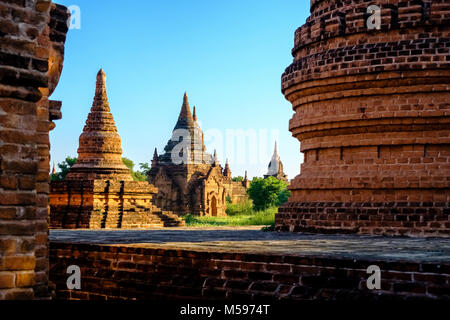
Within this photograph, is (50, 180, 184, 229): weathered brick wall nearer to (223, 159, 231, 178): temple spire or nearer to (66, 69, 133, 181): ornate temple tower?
(66, 69, 133, 181): ornate temple tower

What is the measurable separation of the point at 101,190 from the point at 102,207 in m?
0.53

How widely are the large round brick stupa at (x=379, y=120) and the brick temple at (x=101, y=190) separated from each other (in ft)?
33.3

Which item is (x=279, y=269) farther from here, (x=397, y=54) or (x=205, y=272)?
(x=397, y=54)

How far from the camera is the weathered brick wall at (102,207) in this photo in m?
20.8

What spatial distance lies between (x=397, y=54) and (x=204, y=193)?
119 ft

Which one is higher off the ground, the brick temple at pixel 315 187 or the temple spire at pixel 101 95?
the temple spire at pixel 101 95

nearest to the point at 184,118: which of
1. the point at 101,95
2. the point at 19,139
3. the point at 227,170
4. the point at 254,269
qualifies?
the point at 227,170

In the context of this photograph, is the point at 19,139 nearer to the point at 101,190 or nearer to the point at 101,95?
the point at 101,190

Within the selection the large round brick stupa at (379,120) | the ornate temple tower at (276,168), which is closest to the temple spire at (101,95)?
the large round brick stupa at (379,120)

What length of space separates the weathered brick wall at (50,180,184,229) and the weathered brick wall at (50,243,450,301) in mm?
12089

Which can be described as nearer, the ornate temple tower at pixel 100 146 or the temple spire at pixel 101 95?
the ornate temple tower at pixel 100 146

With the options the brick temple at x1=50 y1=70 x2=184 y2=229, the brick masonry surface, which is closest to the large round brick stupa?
the brick masonry surface

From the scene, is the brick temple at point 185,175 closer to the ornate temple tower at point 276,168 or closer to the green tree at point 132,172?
the green tree at point 132,172

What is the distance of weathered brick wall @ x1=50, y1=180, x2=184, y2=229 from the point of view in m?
20.8
